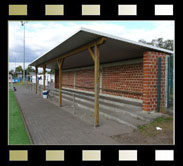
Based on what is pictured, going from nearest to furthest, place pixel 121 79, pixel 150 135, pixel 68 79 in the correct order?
pixel 150 135 < pixel 121 79 < pixel 68 79

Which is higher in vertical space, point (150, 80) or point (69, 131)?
point (150, 80)

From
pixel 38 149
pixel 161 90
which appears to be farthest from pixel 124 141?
pixel 161 90

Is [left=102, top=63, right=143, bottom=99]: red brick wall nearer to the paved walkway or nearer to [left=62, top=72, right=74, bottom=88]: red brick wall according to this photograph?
the paved walkway

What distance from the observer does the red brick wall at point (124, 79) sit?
8.55m

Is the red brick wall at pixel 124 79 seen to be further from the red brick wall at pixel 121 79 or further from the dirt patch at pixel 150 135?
the dirt patch at pixel 150 135

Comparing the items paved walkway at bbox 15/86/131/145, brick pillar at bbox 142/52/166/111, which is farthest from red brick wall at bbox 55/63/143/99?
paved walkway at bbox 15/86/131/145

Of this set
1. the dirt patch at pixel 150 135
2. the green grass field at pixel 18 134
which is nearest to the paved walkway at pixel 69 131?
the green grass field at pixel 18 134

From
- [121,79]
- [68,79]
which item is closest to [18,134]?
[121,79]

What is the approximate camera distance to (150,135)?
464 centimetres

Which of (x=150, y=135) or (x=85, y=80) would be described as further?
(x=85, y=80)

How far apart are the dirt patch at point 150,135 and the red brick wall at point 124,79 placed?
10.4 ft

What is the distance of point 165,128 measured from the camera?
5.10 metres

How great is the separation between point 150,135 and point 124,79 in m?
5.25

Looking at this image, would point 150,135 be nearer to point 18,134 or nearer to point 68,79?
point 18,134
